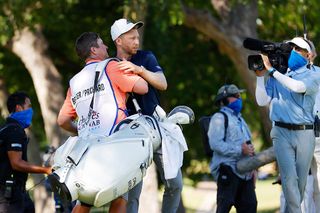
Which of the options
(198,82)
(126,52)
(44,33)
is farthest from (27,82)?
(126,52)

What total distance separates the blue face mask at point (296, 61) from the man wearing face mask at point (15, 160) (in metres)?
2.74

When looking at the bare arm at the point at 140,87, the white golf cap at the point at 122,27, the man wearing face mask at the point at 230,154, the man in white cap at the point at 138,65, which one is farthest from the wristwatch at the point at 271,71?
the man wearing face mask at the point at 230,154

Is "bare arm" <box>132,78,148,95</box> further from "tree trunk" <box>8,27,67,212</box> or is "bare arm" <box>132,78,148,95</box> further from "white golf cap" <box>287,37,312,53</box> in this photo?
"tree trunk" <box>8,27,67,212</box>

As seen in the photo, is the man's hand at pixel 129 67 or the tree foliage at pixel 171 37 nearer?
the man's hand at pixel 129 67

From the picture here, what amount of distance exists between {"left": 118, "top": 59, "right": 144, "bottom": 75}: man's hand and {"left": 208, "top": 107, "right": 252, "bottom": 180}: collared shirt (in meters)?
3.76

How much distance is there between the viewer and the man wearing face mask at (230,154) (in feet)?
41.5

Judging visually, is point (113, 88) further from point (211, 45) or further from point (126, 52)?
point (211, 45)

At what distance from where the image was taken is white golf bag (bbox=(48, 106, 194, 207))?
28.0 feet

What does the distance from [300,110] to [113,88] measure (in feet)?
8.39

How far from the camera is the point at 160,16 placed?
19.8m

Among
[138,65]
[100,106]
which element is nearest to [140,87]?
[100,106]

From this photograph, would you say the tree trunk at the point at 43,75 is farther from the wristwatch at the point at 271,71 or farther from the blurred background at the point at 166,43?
the wristwatch at the point at 271,71

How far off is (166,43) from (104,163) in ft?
49.2

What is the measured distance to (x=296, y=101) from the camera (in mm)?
10750
